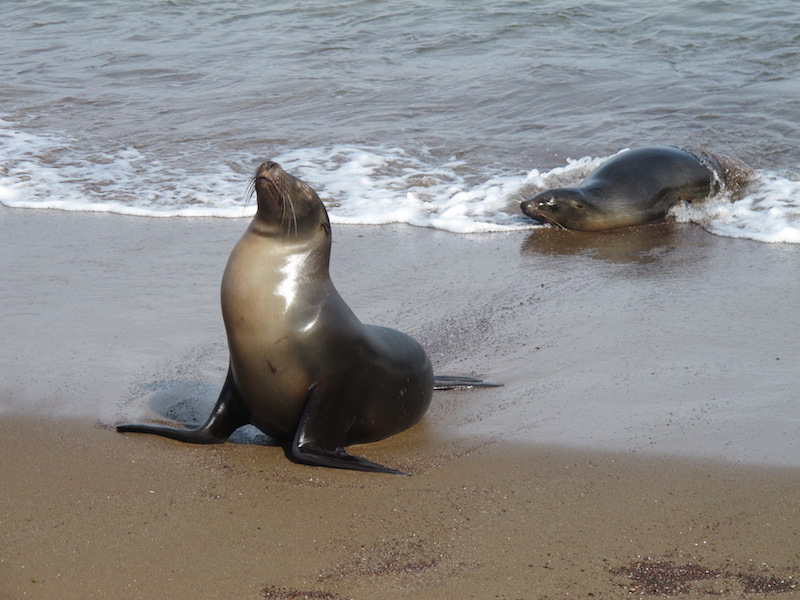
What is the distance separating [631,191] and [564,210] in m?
0.63

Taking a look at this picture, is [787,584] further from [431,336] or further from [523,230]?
[523,230]

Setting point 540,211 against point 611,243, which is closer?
point 611,243

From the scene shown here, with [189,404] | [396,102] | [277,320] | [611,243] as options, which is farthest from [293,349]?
[396,102]

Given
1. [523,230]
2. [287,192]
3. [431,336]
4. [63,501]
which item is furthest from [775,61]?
[63,501]

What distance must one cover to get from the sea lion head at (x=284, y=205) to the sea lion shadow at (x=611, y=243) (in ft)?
11.1

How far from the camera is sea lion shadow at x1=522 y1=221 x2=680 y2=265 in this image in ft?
23.7

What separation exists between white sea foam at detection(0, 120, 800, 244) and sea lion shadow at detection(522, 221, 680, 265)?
0.24 meters

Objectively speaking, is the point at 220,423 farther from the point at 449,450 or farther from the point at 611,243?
the point at 611,243

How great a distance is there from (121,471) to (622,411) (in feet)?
6.52

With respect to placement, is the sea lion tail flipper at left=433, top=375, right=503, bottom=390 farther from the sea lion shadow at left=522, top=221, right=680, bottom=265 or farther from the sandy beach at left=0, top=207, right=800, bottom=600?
the sea lion shadow at left=522, top=221, right=680, bottom=265

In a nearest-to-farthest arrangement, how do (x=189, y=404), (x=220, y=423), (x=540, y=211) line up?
(x=220, y=423) → (x=189, y=404) → (x=540, y=211)

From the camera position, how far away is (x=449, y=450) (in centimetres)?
410

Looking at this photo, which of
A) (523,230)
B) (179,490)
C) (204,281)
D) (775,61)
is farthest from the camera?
(775,61)

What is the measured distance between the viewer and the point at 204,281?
243 inches
